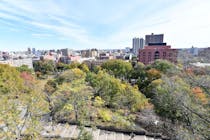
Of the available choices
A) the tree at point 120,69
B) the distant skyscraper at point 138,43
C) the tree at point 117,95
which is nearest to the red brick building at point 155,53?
the tree at point 120,69

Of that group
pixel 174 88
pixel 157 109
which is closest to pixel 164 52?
pixel 157 109

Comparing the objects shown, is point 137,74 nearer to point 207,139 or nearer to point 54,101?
point 54,101

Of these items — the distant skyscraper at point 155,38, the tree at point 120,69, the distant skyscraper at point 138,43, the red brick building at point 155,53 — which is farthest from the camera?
the distant skyscraper at point 138,43

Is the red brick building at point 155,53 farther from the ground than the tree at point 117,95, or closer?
farther from the ground

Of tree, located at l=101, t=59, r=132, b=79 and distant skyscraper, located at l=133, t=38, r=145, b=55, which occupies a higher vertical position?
distant skyscraper, located at l=133, t=38, r=145, b=55

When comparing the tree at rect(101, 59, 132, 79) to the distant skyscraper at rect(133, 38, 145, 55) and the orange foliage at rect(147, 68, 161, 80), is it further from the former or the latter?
the distant skyscraper at rect(133, 38, 145, 55)

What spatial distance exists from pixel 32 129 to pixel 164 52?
89.8 feet

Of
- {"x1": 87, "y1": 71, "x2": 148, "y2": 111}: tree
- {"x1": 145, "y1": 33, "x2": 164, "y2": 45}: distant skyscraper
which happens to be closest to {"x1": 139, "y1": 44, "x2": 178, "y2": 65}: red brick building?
{"x1": 145, "y1": 33, "x2": 164, "y2": 45}: distant skyscraper

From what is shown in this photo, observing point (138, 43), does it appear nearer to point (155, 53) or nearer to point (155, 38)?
point (155, 38)

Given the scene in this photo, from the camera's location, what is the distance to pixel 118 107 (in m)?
8.57

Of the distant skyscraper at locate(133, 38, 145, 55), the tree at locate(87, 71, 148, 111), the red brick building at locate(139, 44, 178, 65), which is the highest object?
the distant skyscraper at locate(133, 38, 145, 55)

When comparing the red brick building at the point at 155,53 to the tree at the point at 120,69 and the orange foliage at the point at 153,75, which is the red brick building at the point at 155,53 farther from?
the orange foliage at the point at 153,75

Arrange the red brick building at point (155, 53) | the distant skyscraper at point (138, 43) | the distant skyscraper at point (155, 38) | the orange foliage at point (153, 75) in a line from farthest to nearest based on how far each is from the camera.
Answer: the distant skyscraper at point (138, 43)
the distant skyscraper at point (155, 38)
the red brick building at point (155, 53)
the orange foliage at point (153, 75)

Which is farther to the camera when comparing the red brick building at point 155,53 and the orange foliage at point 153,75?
the red brick building at point 155,53
